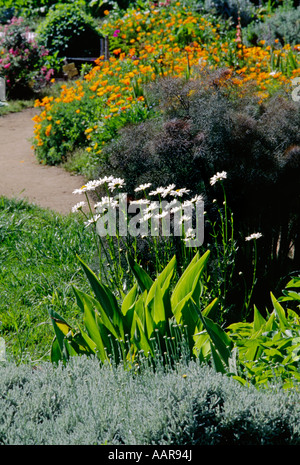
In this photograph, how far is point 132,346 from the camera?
273cm

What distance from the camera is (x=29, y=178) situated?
6988 millimetres

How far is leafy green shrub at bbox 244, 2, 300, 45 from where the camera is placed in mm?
10562

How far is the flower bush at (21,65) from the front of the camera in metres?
10.8

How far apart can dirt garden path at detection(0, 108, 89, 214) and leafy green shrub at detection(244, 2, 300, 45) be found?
4718 millimetres

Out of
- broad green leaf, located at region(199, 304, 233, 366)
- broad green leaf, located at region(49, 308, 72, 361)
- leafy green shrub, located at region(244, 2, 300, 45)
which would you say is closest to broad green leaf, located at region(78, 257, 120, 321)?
broad green leaf, located at region(49, 308, 72, 361)

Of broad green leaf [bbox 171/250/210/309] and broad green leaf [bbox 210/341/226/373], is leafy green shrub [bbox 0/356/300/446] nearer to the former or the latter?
broad green leaf [bbox 210/341/226/373]

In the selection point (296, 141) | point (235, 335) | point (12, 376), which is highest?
point (296, 141)

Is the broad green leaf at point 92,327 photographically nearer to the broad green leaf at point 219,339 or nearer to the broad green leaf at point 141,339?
the broad green leaf at point 141,339

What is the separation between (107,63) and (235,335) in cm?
628

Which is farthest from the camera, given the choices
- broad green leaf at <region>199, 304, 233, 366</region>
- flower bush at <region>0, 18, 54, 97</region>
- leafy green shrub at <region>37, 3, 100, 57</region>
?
leafy green shrub at <region>37, 3, 100, 57</region>

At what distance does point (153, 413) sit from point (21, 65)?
10.2 meters

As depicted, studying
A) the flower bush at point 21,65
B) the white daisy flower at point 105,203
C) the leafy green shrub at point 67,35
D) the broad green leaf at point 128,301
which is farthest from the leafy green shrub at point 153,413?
the leafy green shrub at point 67,35
